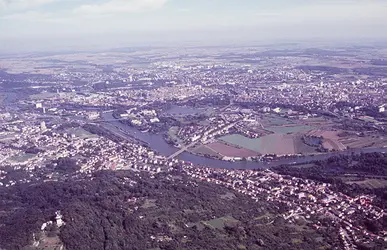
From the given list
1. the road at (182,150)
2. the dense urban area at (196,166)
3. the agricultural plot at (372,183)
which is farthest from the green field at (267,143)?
the agricultural plot at (372,183)

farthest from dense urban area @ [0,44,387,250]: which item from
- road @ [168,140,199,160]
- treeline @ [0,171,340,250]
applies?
road @ [168,140,199,160]

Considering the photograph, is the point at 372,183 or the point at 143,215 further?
the point at 372,183

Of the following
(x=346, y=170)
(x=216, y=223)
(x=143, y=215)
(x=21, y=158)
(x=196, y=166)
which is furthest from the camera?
(x=21, y=158)

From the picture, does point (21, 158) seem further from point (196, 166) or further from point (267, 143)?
point (267, 143)

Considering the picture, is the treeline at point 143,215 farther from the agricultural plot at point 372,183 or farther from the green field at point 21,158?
the green field at point 21,158

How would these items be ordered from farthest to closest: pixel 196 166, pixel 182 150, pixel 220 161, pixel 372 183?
pixel 182 150
pixel 220 161
pixel 196 166
pixel 372 183

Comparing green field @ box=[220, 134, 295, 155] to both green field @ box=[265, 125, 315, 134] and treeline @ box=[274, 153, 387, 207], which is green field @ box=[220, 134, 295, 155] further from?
treeline @ box=[274, 153, 387, 207]

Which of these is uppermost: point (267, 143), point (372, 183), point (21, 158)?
point (21, 158)

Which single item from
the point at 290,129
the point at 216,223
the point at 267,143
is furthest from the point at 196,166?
the point at 290,129

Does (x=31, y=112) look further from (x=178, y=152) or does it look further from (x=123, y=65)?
(x=123, y=65)
